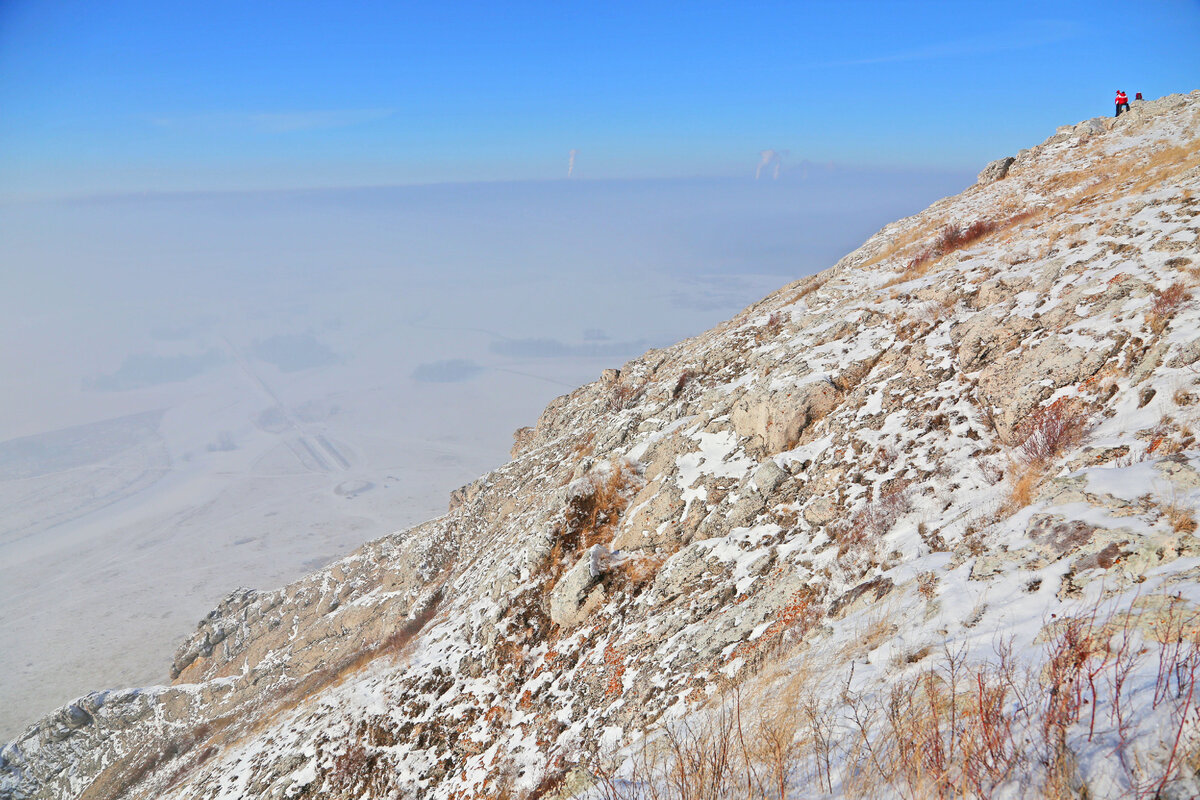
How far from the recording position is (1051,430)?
31.3ft

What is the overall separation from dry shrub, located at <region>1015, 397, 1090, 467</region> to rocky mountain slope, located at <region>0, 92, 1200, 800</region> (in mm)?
56

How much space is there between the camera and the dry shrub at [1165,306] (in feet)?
33.9

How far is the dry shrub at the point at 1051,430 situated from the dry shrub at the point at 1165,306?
Result: 2151mm

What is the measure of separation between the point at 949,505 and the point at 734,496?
5168 millimetres

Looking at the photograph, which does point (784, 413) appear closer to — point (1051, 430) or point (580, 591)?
point (1051, 430)

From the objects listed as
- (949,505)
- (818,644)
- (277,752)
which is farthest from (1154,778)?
(277,752)

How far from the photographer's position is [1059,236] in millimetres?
16281

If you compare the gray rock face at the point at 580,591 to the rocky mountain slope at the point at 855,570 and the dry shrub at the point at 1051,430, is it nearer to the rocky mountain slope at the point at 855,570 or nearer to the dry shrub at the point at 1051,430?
the rocky mountain slope at the point at 855,570

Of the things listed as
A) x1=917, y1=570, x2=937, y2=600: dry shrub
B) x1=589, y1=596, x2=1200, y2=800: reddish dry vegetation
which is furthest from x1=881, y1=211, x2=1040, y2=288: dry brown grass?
x1=589, y1=596, x2=1200, y2=800: reddish dry vegetation

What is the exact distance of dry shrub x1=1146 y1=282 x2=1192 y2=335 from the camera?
10336 mm

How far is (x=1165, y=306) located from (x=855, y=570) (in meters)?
7.96

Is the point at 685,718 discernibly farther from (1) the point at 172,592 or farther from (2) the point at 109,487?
(2) the point at 109,487

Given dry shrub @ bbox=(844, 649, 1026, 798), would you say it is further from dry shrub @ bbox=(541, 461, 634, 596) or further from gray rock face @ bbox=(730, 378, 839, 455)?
dry shrub @ bbox=(541, 461, 634, 596)

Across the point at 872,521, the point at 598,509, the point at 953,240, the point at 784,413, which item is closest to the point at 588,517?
the point at 598,509
